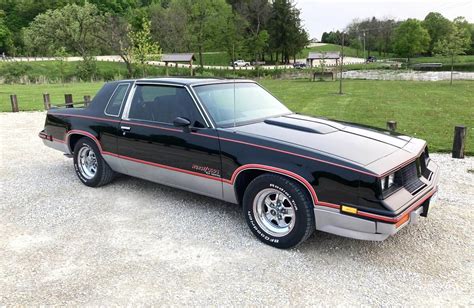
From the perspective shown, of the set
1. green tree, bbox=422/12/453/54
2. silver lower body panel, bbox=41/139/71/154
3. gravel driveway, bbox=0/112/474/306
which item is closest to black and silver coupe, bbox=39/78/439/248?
gravel driveway, bbox=0/112/474/306

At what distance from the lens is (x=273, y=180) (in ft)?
12.3

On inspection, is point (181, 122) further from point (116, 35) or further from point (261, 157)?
point (116, 35)

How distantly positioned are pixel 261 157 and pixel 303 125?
785 millimetres

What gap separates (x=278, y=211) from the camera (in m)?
3.87

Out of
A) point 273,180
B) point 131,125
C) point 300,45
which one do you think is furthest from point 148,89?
point 300,45

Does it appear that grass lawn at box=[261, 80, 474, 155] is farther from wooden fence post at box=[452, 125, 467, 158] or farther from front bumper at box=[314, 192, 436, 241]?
front bumper at box=[314, 192, 436, 241]

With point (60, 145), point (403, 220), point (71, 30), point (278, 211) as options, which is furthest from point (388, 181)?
point (71, 30)

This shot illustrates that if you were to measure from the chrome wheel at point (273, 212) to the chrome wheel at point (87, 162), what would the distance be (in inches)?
123

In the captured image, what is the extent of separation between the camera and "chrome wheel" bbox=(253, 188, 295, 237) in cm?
380

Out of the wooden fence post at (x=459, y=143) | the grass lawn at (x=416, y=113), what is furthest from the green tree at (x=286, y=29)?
the wooden fence post at (x=459, y=143)

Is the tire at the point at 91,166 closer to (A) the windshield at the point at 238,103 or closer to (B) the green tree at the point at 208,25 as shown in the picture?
(A) the windshield at the point at 238,103

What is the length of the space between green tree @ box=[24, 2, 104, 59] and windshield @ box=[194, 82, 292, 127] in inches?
2096

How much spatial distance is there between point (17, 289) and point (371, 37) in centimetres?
9800

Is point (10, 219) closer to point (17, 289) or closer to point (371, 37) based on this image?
point (17, 289)
